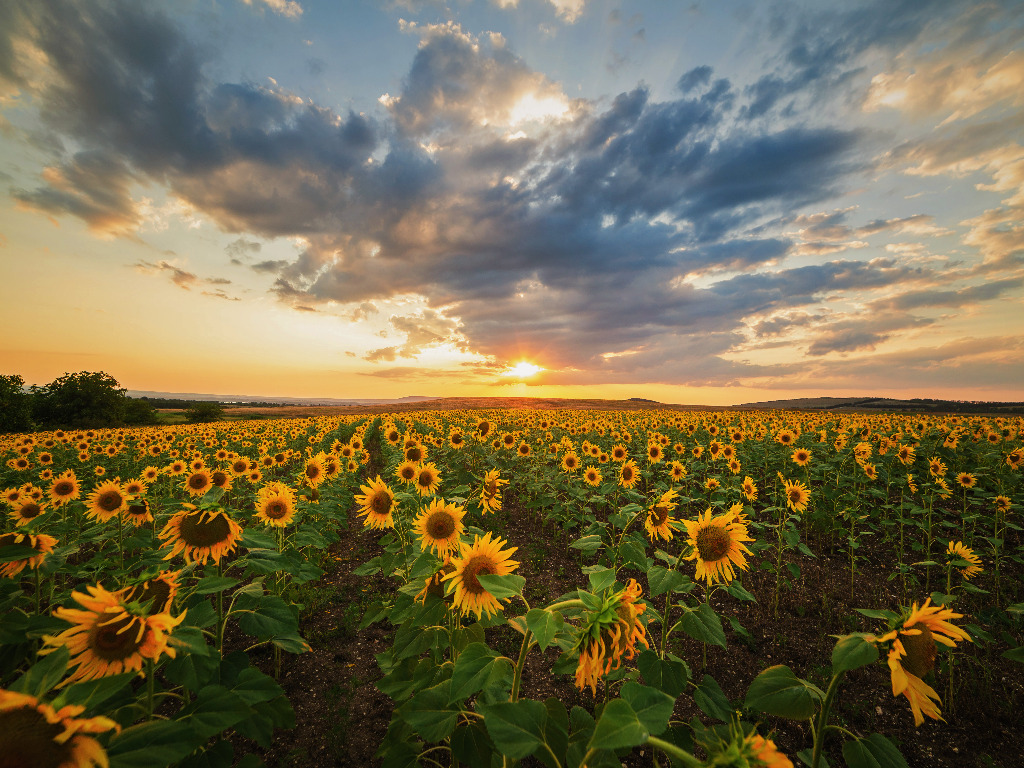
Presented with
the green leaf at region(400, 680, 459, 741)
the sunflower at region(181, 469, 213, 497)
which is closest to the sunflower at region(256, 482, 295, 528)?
the sunflower at region(181, 469, 213, 497)

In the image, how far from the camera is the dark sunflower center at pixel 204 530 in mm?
3135

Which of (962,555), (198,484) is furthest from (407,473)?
(962,555)

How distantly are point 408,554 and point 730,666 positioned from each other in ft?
14.4

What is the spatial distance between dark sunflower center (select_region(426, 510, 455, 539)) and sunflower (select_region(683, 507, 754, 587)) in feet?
6.99

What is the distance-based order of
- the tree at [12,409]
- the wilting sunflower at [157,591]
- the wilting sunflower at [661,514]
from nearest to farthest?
the wilting sunflower at [157,591] < the wilting sunflower at [661,514] < the tree at [12,409]

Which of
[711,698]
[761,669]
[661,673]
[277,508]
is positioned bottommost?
[761,669]

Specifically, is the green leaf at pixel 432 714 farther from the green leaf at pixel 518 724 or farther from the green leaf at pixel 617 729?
the green leaf at pixel 617 729

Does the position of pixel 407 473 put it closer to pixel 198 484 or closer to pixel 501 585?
pixel 198 484

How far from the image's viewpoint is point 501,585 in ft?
6.13

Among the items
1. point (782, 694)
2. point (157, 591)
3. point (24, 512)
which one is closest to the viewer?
point (782, 694)

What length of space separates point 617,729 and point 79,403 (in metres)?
60.7

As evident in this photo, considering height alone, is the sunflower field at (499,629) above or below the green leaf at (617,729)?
below

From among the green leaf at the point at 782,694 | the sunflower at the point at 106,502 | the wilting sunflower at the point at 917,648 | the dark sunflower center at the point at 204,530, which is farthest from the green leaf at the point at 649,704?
the sunflower at the point at 106,502

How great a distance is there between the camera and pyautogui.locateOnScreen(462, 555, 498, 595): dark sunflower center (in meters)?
2.69
